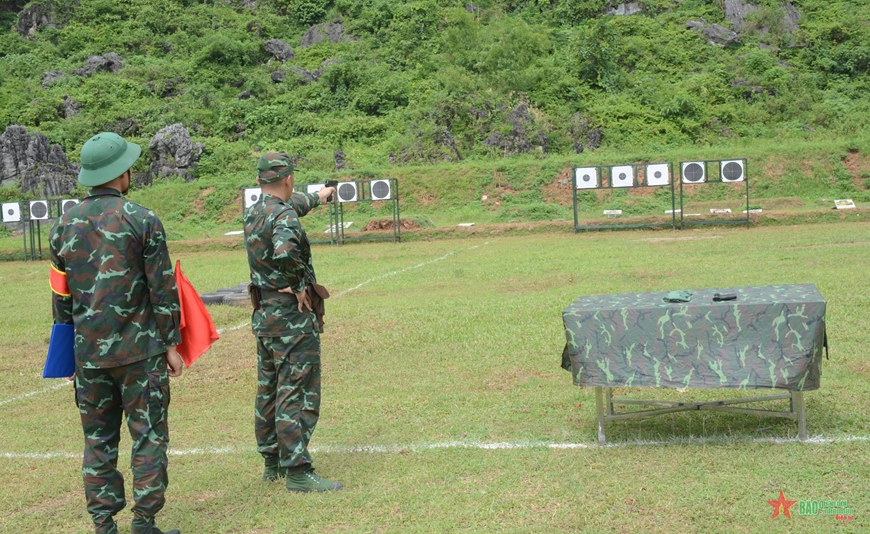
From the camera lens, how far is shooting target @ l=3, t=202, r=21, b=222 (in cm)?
2388

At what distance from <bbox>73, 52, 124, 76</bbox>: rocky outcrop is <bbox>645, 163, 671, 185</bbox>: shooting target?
24.6 meters

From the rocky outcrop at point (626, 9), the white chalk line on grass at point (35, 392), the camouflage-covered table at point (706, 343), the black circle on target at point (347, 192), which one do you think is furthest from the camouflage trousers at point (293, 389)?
the rocky outcrop at point (626, 9)

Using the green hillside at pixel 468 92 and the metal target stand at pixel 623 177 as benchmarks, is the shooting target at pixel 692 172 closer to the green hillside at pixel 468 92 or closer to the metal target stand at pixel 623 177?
the metal target stand at pixel 623 177

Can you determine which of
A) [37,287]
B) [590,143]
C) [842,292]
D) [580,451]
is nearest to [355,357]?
[580,451]

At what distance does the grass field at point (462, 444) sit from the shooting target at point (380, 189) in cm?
1337

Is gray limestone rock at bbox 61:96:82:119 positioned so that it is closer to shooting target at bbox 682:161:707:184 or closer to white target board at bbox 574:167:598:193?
white target board at bbox 574:167:598:193

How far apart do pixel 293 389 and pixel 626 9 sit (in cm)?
3737

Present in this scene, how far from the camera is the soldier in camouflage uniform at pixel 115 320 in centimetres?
358

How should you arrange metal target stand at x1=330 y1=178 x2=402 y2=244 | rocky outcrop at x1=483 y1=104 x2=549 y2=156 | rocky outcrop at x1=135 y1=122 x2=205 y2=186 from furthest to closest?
1. rocky outcrop at x1=135 y1=122 x2=205 y2=186
2. rocky outcrop at x1=483 y1=104 x2=549 y2=156
3. metal target stand at x1=330 y1=178 x2=402 y2=244

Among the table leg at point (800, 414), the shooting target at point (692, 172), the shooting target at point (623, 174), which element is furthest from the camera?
the shooting target at point (692, 172)

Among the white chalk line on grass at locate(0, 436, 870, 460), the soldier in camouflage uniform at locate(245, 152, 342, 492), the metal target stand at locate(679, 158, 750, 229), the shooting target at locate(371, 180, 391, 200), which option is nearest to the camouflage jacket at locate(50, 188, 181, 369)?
the soldier in camouflage uniform at locate(245, 152, 342, 492)

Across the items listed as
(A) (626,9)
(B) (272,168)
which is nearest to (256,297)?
(B) (272,168)

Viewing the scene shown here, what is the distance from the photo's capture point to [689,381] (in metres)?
4.47

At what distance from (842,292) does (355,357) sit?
205 inches
